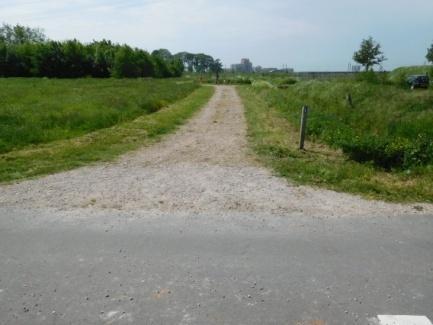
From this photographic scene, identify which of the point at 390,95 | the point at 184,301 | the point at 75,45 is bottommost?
the point at 184,301

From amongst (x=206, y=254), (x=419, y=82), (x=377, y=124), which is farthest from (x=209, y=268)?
(x=419, y=82)

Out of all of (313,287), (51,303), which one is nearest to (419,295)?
(313,287)

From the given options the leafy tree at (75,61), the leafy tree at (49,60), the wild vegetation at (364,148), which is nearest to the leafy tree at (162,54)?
the leafy tree at (75,61)

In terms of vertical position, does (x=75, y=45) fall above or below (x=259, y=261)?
above

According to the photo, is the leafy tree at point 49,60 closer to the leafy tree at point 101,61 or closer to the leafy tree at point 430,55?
the leafy tree at point 101,61

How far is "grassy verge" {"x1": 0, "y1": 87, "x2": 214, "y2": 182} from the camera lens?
751 cm

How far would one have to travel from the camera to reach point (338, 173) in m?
7.25

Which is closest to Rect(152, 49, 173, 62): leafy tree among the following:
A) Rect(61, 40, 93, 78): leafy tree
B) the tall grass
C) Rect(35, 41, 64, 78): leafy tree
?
Rect(61, 40, 93, 78): leafy tree

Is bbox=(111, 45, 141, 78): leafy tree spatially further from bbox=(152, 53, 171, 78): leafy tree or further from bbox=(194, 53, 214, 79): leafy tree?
bbox=(194, 53, 214, 79): leafy tree

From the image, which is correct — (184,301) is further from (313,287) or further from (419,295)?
(419,295)

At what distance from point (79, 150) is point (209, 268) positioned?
21.7 ft

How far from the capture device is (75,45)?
6669 centimetres

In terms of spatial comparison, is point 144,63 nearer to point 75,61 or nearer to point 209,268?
point 75,61

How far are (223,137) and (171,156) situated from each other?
3435 mm
